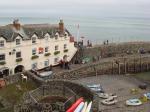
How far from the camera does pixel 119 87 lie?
150 ft

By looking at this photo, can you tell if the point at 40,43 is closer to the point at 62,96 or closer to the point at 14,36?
the point at 14,36

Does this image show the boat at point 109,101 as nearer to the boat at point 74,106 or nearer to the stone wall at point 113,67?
the stone wall at point 113,67

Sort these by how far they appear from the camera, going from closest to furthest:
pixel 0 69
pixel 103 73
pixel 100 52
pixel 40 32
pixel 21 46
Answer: pixel 0 69 < pixel 21 46 < pixel 40 32 < pixel 103 73 < pixel 100 52

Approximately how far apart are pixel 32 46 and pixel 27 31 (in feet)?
7.28

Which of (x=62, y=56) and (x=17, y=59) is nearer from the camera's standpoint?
(x=17, y=59)

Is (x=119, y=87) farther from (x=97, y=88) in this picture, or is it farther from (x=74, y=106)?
(x=74, y=106)

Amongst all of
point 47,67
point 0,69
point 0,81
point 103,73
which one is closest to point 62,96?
point 0,81

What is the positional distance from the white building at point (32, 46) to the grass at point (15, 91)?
5985 mm

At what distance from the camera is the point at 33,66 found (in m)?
46.0

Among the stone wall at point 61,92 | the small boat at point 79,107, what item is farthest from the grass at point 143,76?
the small boat at point 79,107

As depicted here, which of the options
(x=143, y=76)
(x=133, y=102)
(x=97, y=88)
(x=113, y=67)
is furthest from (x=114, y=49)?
(x=133, y=102)

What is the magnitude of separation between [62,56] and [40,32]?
17.2ft

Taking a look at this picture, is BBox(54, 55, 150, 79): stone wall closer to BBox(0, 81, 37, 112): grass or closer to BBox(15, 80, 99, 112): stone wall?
BBox(0, 81, 37, 112): grass

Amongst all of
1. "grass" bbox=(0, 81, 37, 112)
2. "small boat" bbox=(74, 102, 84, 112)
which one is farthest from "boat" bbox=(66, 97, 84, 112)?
"grass" bbox=(0, 81, 37, 112)
